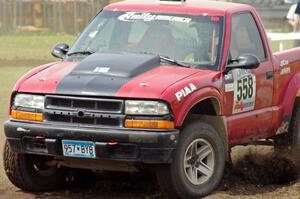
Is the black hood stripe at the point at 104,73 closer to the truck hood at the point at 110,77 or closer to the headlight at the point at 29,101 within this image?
the truck hood at the point at 110,77

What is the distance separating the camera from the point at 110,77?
7258 mm

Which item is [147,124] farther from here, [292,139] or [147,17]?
[292,139]

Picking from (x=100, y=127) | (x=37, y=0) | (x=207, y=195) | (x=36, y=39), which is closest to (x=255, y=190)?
(x=207, y=195)

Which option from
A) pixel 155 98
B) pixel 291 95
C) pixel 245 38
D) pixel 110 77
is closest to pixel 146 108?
pixel 155 98

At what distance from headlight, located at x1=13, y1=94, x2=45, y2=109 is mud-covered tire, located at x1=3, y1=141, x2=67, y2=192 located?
0.50m

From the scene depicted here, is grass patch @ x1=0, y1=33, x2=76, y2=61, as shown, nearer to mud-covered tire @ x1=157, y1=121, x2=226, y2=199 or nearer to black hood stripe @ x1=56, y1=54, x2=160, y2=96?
black hood stripe @ x1=56, y1=54, x2=160, y2=96

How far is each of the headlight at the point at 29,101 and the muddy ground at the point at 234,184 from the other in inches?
33.0

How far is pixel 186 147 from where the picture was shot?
7168 millimetres

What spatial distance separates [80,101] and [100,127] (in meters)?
0.29

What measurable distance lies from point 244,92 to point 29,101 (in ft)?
6.83

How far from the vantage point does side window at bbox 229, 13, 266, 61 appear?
8375mm

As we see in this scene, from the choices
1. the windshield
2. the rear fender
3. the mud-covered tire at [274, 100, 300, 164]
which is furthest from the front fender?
the mud-covered tire at [274, 100, 300, 164]

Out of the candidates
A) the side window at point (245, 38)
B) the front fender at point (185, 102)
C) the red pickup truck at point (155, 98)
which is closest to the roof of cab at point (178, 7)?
the red pickup truck at point (155, 98)

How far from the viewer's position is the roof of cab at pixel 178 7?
838 centimetres
